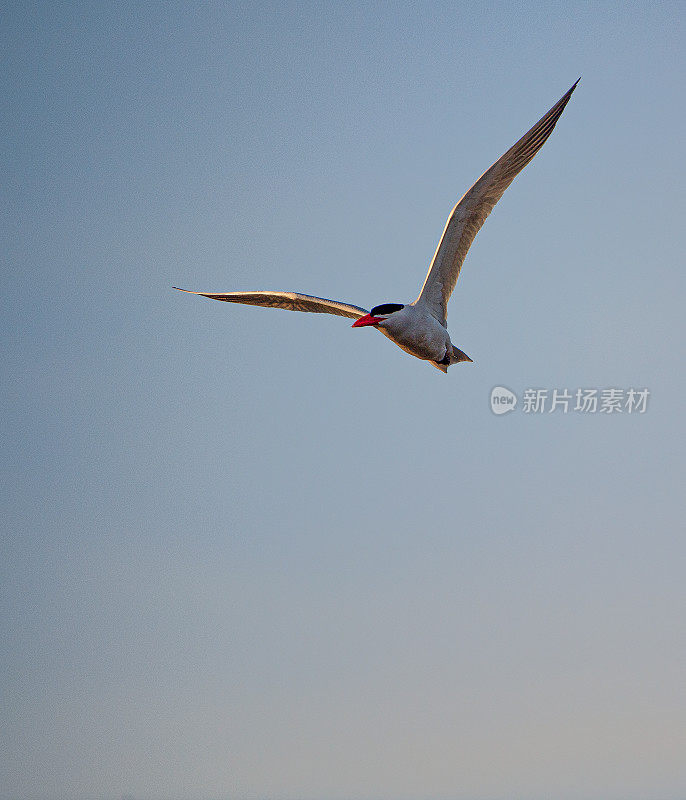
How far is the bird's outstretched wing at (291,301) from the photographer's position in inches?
735

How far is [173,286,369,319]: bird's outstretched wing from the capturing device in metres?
18.7

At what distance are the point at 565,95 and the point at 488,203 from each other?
7.20 feet

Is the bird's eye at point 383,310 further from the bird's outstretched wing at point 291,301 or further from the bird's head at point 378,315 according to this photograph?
the bird's outstretched wing at point 291,301

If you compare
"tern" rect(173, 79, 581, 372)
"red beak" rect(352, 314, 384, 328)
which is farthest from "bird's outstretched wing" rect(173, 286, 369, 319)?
"red beak" rect(352, 314, 384, 328)

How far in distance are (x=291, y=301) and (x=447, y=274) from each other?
3471 millimetres

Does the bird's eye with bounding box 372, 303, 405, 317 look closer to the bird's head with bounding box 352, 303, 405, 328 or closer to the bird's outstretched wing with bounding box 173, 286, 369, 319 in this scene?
the bird's head with bounding box 352, 303, 405, 328

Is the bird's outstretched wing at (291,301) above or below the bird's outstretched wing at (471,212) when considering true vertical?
below

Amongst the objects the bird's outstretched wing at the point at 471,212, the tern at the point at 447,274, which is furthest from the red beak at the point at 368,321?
the bird's outstretched wing at the point at 471,212

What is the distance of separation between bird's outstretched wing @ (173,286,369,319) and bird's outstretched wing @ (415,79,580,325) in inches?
60.3

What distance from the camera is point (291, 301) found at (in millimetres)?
19641

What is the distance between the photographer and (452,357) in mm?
17938

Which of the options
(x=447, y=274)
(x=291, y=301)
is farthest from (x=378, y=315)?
(x=291, y=301)

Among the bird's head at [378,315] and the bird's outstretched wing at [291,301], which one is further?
the bird's outstretched wing at [291,301]

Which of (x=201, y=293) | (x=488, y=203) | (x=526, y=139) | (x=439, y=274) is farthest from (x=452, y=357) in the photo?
(x=201, y=293)
